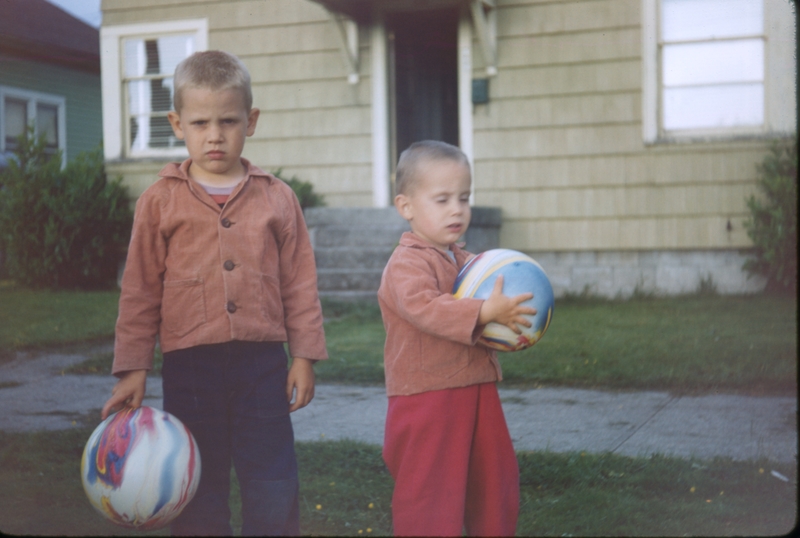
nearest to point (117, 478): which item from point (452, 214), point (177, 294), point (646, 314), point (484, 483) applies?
point (177, 294)

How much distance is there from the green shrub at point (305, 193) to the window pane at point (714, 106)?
13.0ft

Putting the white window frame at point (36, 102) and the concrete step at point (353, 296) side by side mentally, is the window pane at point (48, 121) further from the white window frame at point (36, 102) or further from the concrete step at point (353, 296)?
the concrete step at point (353, 296)

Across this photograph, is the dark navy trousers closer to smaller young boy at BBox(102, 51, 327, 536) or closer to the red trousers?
smaller young boy at BBox(102, 51, 327, 536)

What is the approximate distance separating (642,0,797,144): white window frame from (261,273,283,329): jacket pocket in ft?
22.9

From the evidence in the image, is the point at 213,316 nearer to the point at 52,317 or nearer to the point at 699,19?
the point at 52,317

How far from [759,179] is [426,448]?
23.4 feet

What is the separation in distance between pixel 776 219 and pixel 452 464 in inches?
267

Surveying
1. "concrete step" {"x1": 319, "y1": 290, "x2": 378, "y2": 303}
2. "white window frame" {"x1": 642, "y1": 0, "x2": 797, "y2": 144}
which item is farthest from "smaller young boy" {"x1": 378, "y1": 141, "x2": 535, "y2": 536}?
"white window frame" {"x1": 642, "y1": 0, "x2": 797, "y2": 144}

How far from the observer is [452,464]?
235 cm

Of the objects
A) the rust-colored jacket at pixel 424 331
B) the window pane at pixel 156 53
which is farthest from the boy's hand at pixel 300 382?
the window pane at pixel 156 53

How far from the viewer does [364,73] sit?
31.3 feet

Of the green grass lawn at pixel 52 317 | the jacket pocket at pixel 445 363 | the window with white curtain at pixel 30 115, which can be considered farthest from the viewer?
the window with white curtain at pixel 30 115

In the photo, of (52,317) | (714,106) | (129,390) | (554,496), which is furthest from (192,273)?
(714,106)

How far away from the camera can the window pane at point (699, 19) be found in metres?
8.59
